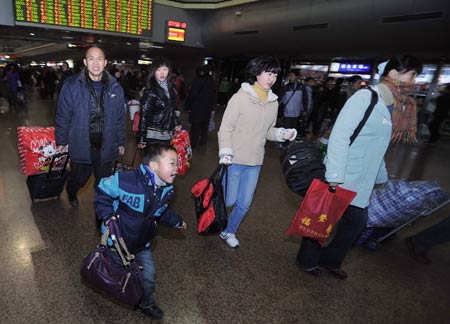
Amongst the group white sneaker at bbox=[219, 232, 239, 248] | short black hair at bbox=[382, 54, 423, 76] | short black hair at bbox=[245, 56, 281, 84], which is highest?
short black hair at bbox=[382, 54, 423, 76]

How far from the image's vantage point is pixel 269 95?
257cm

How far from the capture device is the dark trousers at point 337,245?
2.40m

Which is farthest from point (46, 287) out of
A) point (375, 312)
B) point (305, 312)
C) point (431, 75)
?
point (431, 75)

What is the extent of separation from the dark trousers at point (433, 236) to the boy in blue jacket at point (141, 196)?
2782 millimetres

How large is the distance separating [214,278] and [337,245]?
3.55 ft

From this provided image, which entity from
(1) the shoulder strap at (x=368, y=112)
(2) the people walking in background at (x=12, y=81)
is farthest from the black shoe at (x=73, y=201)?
(2) the people walking in background at (x=12, y=81)

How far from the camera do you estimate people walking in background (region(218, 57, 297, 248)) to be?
96.0 inches

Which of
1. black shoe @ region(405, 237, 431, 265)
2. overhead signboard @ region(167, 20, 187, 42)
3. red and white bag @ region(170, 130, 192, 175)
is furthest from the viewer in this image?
overhead signboard @ region(167, 20, 187, 42)

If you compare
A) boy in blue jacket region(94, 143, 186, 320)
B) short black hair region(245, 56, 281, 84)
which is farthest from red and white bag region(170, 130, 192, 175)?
boy in blue jacket region(94, 143, 186, 320)

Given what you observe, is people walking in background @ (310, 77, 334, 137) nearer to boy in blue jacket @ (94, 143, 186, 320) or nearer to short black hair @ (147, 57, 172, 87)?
short black hair @ (147, 57, 172, 87)

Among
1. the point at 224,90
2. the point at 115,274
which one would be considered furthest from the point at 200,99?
the point at 224,90

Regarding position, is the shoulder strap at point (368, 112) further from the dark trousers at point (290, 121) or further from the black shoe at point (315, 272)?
the dark trousers at point (290, 121)

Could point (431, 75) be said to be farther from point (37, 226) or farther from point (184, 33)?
point (37, 226)

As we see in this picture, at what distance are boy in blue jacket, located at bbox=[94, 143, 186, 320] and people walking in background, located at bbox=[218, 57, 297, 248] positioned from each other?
710 mm
